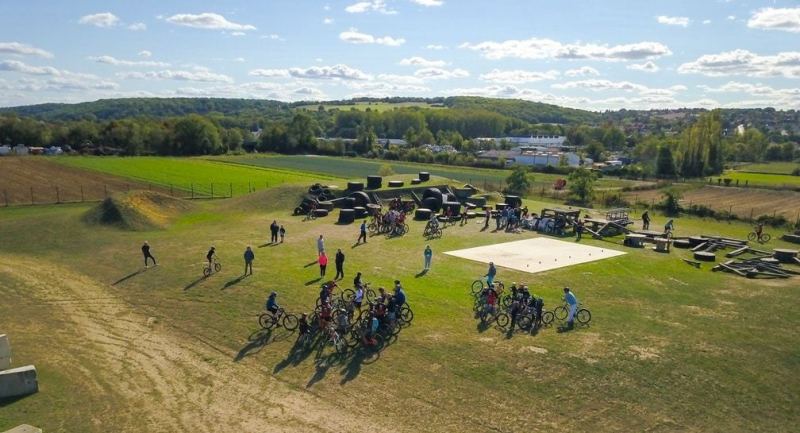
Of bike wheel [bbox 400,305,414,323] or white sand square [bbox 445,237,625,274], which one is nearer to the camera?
bike wheel [bbox 400,305,414,323]

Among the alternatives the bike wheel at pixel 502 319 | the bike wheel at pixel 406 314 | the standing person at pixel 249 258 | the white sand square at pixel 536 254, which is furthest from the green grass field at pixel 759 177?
the bike wheel at pixel 406 314

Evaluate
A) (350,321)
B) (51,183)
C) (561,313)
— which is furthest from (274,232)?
(51,183)

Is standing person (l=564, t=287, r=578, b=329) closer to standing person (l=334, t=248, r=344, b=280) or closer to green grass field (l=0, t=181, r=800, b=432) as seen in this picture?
green grass field (l=0, t=181, r=800, b=432)

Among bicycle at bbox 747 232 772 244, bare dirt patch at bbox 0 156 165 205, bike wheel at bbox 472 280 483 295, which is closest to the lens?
bike wheel at bbox 472 280 483 295

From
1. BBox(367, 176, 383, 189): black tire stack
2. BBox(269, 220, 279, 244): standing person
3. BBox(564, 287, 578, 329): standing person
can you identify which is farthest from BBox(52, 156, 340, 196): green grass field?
BBox(564, 287, 578, 329): standing person

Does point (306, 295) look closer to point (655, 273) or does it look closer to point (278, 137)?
point (655, 273)
